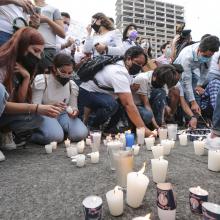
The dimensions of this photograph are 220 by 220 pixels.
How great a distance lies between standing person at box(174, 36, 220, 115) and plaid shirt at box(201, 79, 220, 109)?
0.10 metres

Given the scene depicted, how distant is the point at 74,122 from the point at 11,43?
1448 mm

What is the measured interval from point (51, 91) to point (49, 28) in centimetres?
104

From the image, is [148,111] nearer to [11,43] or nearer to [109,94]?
[109,94]

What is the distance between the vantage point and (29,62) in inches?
111

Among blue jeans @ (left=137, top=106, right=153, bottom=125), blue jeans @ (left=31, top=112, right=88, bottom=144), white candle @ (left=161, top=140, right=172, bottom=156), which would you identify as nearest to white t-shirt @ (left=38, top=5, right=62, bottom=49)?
blue jeans @ (left=31, top=112, right=88, bottom=144)

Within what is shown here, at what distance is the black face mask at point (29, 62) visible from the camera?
276cm

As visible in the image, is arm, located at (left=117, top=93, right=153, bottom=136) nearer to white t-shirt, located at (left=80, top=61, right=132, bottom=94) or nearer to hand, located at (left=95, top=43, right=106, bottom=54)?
white t-shirt, located at (left=80, top=61, right=132, bottom=94)

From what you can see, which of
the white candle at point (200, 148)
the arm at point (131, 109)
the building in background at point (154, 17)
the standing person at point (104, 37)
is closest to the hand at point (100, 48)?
the standing person at point (104, 37)

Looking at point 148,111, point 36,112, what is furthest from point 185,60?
point 36,112

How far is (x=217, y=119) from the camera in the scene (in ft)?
8.56

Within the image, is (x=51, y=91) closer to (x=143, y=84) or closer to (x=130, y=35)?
(x=143, y=84)

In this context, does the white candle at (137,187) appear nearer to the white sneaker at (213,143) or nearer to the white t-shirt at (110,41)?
the white sneaker at (213,143)

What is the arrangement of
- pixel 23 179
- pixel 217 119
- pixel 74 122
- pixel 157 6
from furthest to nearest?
pixel 157 6 → pixel 74 122 → pixel 217 119 → pixel 23 179

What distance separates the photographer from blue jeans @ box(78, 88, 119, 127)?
3.89 m
